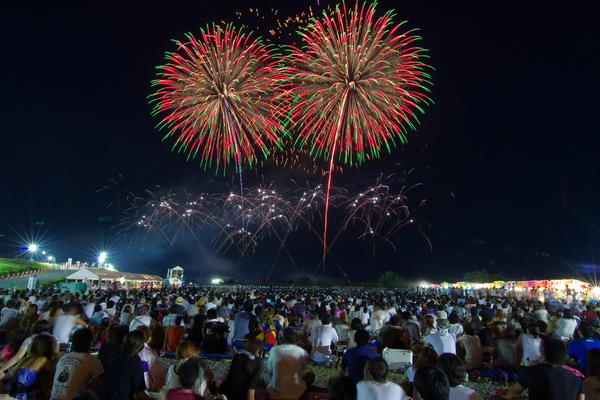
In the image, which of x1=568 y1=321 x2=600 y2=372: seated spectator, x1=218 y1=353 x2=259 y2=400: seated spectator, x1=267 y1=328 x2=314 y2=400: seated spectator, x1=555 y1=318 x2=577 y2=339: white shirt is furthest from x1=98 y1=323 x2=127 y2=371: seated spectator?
x1=555 y1=318 x2=577 y2=339: white shirt

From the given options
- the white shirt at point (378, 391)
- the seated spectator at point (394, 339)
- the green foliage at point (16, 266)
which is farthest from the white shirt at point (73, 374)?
the green foliage at point (16, 266)

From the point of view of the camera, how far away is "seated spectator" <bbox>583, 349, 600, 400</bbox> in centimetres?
466

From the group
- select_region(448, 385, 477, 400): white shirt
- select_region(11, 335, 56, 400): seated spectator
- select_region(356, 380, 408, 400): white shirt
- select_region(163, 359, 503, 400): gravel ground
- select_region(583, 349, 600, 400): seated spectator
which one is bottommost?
select_region(163, 359, 503, 400): gravel ground

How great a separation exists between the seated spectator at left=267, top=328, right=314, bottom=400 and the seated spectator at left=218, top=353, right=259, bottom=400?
1.21 feet

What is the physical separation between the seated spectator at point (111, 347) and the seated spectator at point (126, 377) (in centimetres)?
153

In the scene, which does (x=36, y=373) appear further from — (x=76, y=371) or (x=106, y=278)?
(x=106, y=278)

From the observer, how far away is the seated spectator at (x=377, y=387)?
426 cm

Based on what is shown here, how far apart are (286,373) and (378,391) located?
165cm

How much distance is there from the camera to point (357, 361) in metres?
6.17

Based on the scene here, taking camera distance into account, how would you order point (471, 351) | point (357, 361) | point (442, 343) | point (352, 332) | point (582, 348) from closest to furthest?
point (357, 361)
point (582, 348)
point (442, 343)
point (471, 351)
point (352, 332)

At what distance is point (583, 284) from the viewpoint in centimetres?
3938

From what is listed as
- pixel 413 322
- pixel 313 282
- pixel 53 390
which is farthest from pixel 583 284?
pixel 313 282

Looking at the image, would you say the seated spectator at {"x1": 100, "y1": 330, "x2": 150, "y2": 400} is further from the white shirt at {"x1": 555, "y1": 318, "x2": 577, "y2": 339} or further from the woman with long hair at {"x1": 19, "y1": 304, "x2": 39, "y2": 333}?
the white shirt at {"x1": 555, "y1": 318, "x2": 577, "y2": 339}

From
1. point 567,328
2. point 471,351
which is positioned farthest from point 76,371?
point 567,328
